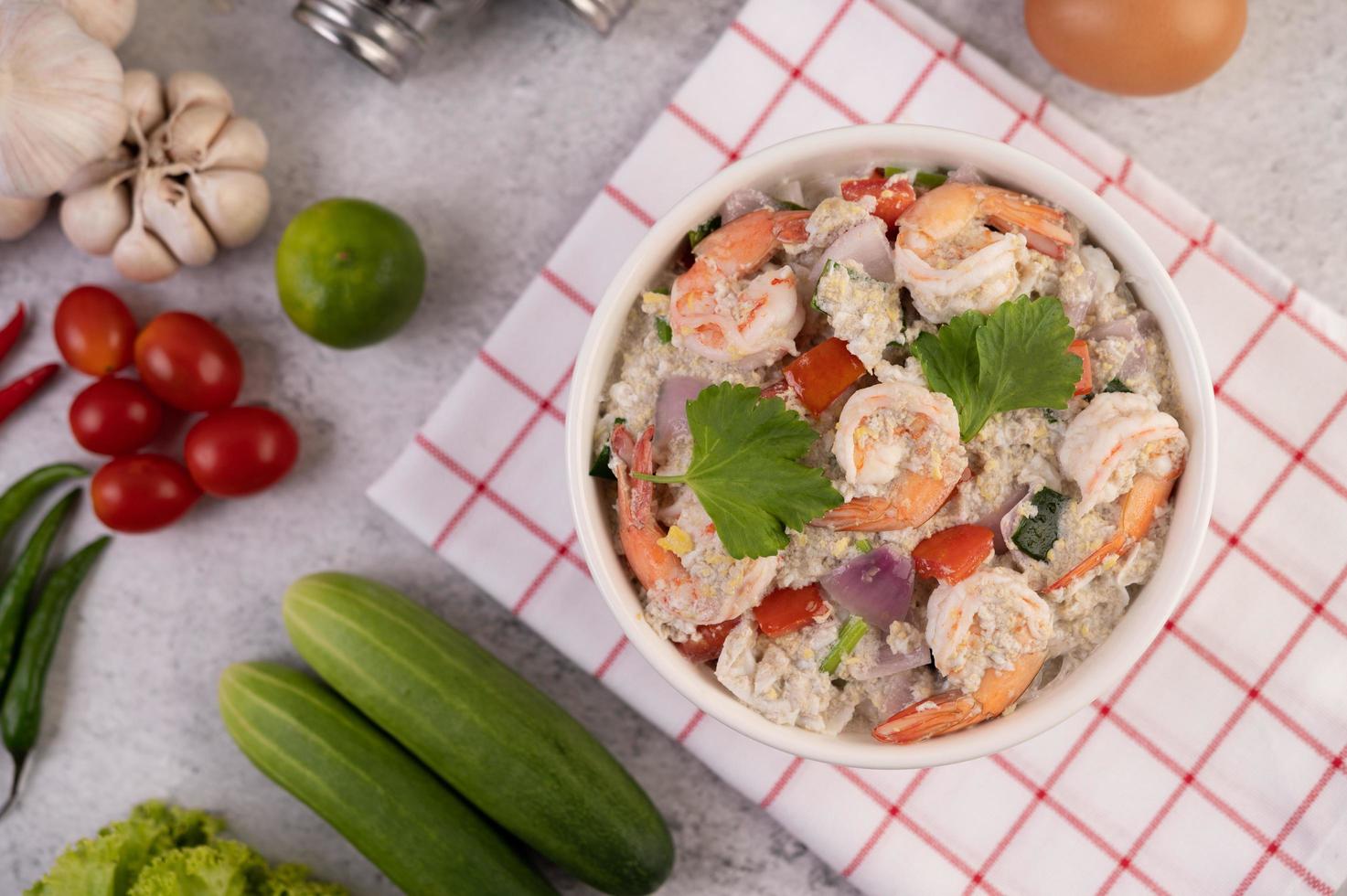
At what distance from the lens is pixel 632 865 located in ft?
7.18

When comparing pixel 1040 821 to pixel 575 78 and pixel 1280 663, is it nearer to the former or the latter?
pixel 1280 663

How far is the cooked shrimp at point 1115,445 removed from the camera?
1519mm

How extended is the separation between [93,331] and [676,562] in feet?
5.03

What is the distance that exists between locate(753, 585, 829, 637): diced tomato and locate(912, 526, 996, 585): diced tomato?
0.16 metres

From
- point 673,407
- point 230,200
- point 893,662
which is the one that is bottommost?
point 230,200

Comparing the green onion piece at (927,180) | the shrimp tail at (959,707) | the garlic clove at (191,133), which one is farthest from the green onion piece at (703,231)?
the garlic clove at (191,133)

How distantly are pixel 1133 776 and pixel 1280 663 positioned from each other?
34cm

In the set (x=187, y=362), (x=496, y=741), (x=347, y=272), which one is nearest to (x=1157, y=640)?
(x=496, y=741)

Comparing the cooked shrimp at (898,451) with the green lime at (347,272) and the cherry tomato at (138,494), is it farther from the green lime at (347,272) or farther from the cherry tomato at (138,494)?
the cherry tomato at (138,494)

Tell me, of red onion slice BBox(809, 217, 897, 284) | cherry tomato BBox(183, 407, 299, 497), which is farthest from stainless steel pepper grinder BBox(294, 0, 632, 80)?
red onion slice BBox(809, 217, 897, 284)

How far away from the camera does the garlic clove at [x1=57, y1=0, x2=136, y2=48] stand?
2.29 meters

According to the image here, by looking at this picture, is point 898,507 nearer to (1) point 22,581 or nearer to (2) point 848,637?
(2) point 848,637

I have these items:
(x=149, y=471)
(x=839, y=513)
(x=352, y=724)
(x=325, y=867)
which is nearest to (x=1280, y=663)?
(x=839, y=513)

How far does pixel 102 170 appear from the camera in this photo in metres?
2.38
